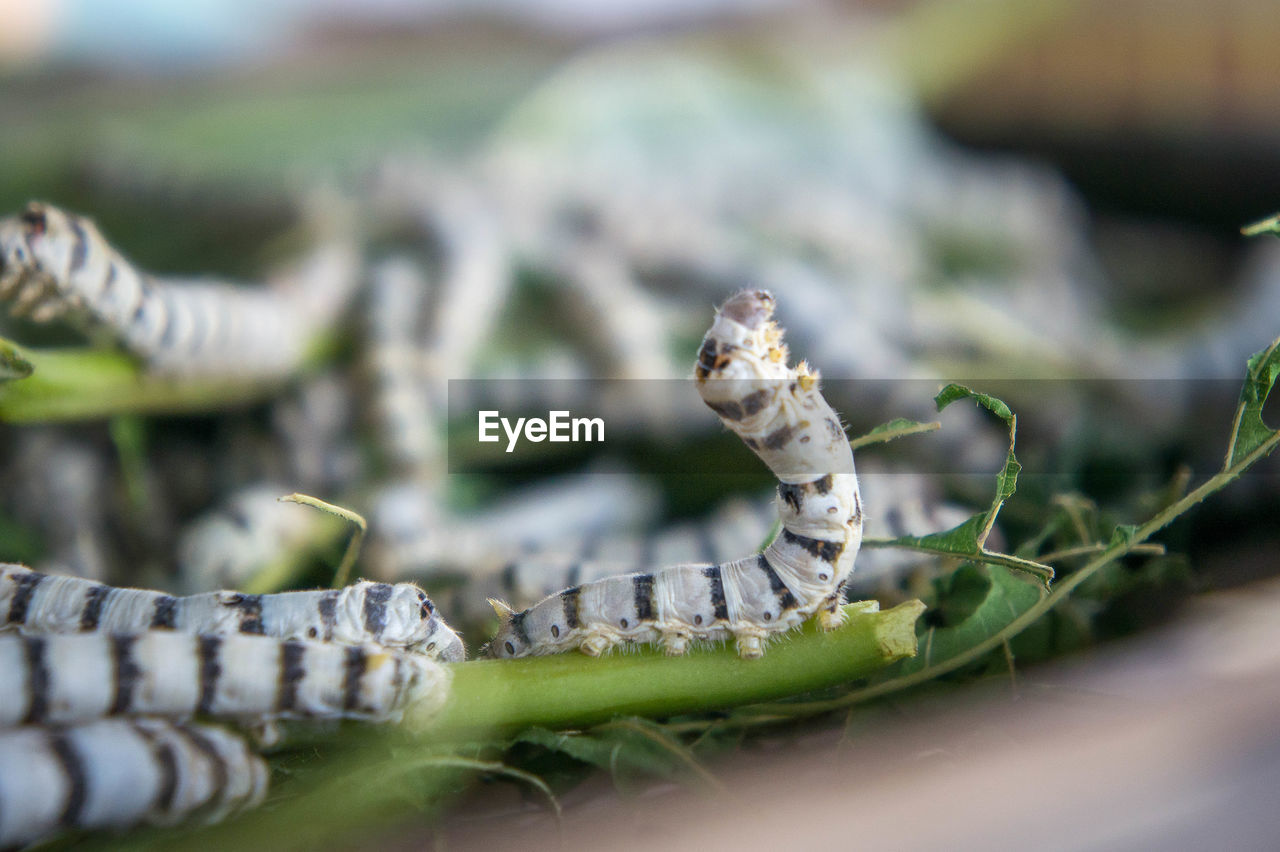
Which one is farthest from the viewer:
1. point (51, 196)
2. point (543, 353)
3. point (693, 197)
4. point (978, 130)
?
point (978, 130)

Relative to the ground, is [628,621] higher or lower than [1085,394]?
lower

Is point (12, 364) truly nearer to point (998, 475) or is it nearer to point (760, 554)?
point (760, 554)

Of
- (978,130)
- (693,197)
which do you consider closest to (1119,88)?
(978,130)

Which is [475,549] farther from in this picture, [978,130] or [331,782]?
[978,130]

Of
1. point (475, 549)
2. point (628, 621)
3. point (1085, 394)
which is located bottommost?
point (628, 621)

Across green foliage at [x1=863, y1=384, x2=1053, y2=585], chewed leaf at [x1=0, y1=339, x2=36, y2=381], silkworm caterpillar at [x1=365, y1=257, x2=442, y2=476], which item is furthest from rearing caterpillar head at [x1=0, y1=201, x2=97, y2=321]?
green foliage at [x1=863, y1=384, x2=1053, y2=585]

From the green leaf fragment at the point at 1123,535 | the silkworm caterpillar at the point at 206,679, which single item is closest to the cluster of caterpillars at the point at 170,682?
the silkworm caterpillar at the point at 206,679
